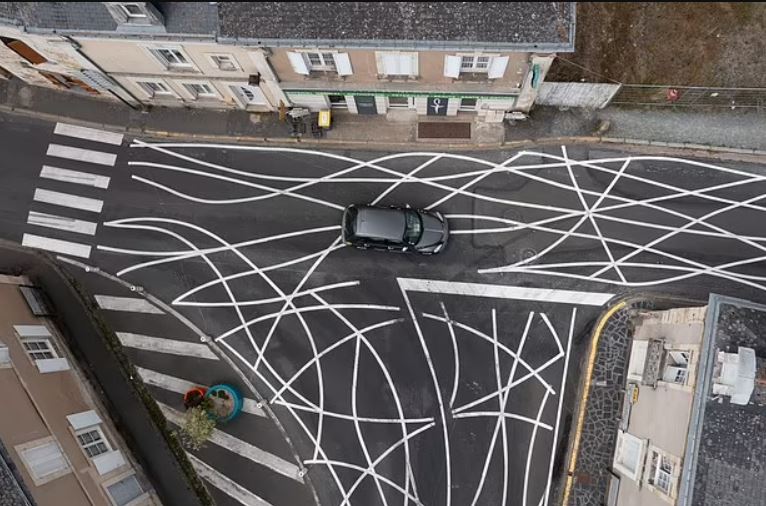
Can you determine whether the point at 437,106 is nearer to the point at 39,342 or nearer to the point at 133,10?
the point at 133,10

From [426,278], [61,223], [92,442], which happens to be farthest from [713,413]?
[61,223]

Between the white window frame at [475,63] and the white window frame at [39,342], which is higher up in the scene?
the white window frame at [475,63]

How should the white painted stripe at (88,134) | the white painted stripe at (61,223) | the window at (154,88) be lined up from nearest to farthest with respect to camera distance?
the window at (154,88) → the white painted stripe at (61,223) → the white painted stripe at (88,134)

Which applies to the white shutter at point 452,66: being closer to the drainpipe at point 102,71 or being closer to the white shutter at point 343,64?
the white shutter at point 343,64

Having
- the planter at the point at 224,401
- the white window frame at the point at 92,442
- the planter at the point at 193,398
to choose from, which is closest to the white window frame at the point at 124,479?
the white window frame at the point at 92,442

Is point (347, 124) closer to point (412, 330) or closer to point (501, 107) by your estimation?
point (501, 107)

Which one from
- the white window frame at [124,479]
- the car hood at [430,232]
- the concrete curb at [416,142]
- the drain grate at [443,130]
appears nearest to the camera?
the white window frame at [124,479]
